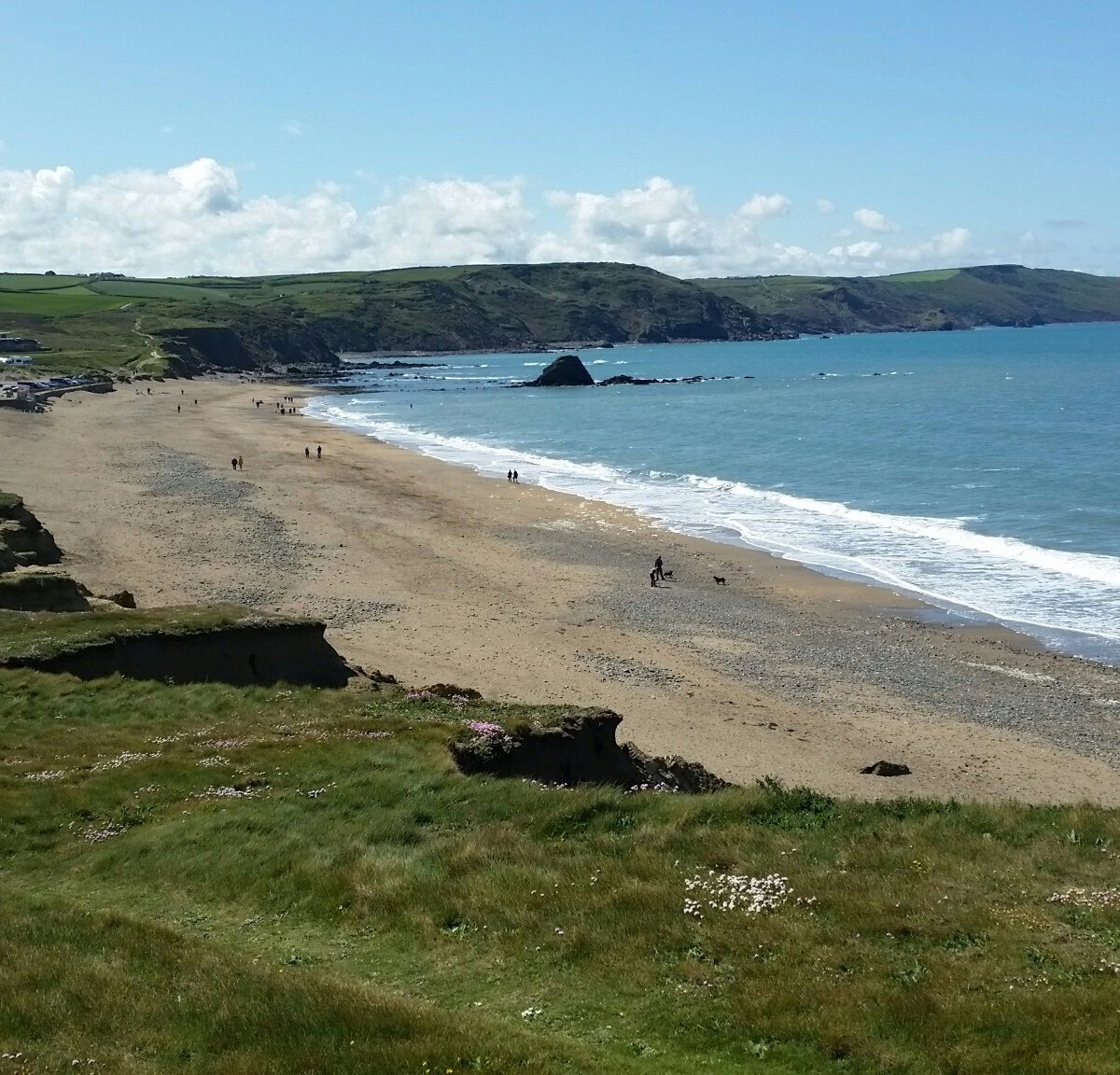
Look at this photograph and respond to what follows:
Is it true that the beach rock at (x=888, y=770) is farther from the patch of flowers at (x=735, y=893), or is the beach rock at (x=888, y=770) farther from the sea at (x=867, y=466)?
the patch of flowers at (x=735, y=893)

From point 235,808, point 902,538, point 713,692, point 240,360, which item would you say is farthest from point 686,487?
point 240,360

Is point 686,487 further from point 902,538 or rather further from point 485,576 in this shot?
point 485,576

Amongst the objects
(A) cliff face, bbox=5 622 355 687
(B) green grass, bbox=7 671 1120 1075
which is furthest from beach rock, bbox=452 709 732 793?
(A) cliff face, bbox=5 622 355 687

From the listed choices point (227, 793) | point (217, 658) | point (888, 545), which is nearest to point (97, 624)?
point (217, 658)

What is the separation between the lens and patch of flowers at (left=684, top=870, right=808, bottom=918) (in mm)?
11877

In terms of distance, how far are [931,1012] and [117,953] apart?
25.1ft

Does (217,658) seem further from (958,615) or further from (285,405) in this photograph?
(285,405)

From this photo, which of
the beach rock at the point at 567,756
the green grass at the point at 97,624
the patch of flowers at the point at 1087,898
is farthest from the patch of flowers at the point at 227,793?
the patch of flowers at the point at 1087,898

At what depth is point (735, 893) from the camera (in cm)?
1215

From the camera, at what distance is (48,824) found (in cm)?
1483

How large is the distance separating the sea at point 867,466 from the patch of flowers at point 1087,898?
73.6 feet

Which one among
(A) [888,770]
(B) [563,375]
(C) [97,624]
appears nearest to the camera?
(C) [97,624]

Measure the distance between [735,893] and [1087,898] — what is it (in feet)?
12.4

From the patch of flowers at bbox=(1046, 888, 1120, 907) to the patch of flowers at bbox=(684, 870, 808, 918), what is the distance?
2.88 metres
